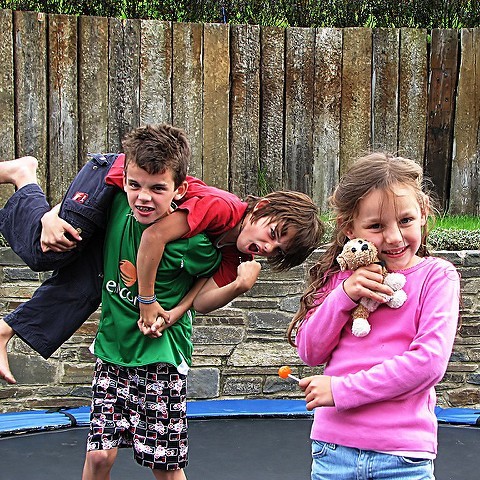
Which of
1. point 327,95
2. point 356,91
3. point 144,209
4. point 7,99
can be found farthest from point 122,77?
point 144,209

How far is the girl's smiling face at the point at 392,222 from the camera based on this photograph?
1703 millimetres

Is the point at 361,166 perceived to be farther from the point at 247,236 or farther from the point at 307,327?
the point at 247,236

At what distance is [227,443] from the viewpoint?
136 inches

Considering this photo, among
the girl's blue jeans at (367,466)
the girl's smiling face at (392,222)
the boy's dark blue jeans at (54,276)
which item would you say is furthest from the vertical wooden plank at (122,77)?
the girl's blue jeans at (367,466)

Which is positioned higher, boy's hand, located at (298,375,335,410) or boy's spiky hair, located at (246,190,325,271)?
boy's spiky hair, located at (246,190,325,271)

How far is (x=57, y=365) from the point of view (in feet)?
12.5

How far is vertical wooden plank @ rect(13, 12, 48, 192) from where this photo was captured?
4.07 meters

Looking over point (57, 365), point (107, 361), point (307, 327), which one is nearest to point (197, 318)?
point (57, 365)

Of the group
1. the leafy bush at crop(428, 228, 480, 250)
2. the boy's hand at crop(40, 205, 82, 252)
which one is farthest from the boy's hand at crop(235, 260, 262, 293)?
the leafy bush at crop(428, 228, 480, 250)

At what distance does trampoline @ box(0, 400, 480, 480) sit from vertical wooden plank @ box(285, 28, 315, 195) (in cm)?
131

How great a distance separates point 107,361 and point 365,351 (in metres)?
0.82

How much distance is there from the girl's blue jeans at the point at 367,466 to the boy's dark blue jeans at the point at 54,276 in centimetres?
92

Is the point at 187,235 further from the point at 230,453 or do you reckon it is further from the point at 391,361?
the point at 230,453

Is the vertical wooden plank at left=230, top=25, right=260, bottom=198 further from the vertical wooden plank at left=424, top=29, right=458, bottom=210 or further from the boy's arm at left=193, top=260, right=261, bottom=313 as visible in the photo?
the boy's arm at left=193, top=260, right=261, bottom=313
